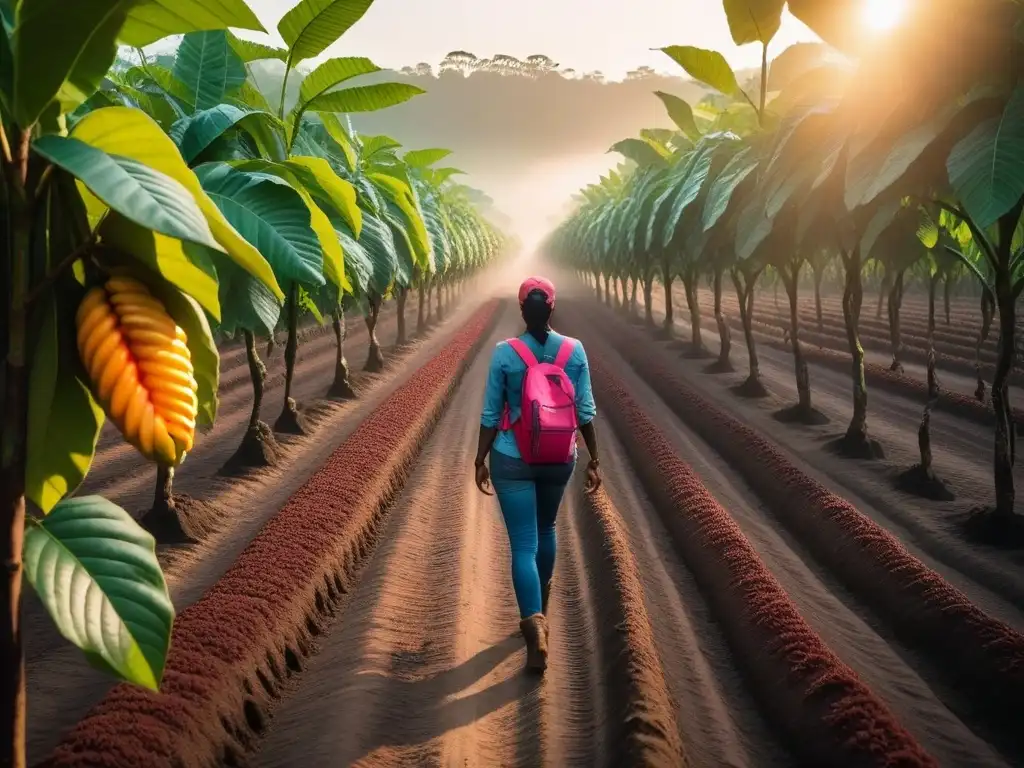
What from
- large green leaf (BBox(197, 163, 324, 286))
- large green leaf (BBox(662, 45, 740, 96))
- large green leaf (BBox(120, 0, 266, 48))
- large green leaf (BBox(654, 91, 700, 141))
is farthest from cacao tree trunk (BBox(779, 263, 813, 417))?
large green leaf (BBox(120, 0, 266, 48))

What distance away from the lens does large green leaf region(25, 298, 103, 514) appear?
179 cm

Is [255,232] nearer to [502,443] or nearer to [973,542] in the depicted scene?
[502,443]

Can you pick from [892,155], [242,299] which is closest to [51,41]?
[242,299]

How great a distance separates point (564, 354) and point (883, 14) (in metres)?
3.54

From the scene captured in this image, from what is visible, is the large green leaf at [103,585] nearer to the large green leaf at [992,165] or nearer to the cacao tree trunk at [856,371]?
the large green leaf at [992,165]

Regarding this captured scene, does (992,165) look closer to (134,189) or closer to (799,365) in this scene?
(134,189)

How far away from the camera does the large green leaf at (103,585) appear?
1.64m

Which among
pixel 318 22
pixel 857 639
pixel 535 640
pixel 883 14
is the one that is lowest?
pixel 857 639

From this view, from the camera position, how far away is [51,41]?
171 cm

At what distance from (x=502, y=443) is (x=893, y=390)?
13.3 meters

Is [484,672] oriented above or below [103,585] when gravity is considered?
below

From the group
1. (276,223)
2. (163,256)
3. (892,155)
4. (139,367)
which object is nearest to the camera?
(139,367)

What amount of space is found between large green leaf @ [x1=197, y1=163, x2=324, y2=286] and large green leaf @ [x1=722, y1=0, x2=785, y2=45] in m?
7.41

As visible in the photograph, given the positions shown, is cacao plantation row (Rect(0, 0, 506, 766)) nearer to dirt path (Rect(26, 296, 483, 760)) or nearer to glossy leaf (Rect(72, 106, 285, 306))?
glossy leaf (Rect(72, 106, 285, 306))
